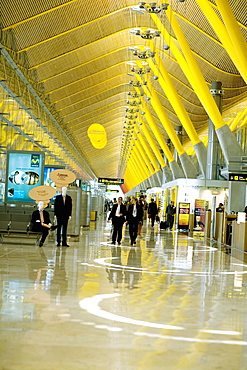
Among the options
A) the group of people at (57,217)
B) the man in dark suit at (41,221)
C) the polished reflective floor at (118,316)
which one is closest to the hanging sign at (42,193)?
the group of people at (57,217)

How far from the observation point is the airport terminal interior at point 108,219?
584cm

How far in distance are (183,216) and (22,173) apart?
18504mm

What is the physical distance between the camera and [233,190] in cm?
3725

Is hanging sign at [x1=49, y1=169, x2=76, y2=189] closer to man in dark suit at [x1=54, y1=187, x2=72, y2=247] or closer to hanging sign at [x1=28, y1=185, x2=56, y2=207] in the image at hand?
hanging sign at [x1=28, y1=185, x2=56, y2=207]

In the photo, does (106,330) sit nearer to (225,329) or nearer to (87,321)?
(87,321)

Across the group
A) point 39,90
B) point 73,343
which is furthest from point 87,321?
point 39,90

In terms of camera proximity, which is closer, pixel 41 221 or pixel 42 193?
pixel 41 221

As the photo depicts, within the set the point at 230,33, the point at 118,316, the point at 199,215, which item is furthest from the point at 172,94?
the point at 118,316

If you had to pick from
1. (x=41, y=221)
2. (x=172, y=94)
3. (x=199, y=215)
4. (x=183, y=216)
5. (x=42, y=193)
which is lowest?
(x=41, y=221)

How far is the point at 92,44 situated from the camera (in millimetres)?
32531

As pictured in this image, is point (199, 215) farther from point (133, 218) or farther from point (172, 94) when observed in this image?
point (133, 218)

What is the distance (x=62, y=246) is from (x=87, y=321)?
37.0ft

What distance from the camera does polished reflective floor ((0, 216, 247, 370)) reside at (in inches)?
203

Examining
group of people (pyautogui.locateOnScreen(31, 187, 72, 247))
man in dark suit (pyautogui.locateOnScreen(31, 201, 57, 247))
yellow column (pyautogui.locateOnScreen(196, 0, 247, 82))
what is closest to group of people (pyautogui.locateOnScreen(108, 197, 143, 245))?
group of people (pyautogui.locateOnScreen(31, 187, 72, 247))
